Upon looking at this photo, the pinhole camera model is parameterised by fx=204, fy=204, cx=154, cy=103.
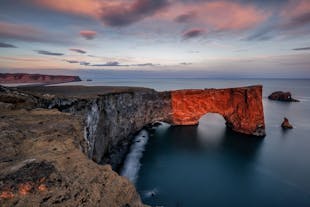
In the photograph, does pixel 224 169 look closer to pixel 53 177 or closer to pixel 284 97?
pixel 53 177

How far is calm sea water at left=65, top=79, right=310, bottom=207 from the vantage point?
20.5 m

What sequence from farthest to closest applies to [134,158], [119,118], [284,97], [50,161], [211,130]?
[284,97]
[211,130]
[119,118]
[134,158]
[50,161]

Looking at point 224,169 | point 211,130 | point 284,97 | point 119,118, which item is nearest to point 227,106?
point 211,130

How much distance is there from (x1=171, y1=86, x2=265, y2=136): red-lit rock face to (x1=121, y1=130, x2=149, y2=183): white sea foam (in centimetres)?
1103

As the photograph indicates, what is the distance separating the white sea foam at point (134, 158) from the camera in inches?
977

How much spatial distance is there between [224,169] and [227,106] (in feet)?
66.7

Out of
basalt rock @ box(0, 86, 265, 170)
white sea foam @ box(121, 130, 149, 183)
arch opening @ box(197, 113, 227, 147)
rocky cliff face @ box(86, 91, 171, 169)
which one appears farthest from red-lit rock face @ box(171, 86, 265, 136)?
white sea foam @ box(121, 130, 149, 183)

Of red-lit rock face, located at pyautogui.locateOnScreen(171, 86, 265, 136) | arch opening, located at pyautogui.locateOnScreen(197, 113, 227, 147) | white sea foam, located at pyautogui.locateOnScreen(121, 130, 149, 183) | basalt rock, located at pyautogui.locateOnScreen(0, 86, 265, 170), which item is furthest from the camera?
red-lit rock face, located at pyautogui.locateOnScreen(171, 86, 265, 136)

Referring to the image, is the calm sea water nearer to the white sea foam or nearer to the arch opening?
the arch opening

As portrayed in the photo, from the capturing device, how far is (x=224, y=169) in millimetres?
26656

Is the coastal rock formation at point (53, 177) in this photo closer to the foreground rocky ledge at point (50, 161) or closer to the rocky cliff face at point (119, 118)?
the foreground rocky ledge at point (50, 161)

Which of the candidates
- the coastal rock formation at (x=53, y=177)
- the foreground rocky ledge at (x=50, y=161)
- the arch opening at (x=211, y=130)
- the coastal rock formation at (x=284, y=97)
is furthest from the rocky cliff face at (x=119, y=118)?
A: the coastal rock formation at (x=284, y=97)

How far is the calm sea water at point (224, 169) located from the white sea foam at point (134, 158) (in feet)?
1.83

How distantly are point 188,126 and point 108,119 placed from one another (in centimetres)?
2211
